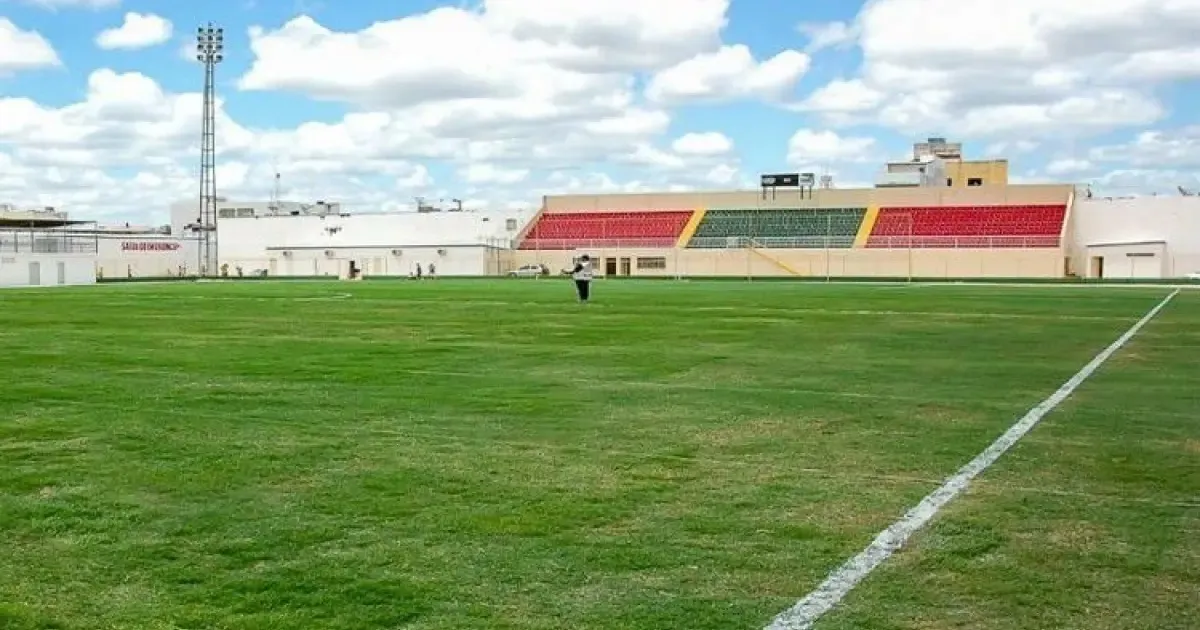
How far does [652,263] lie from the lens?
85.9 m

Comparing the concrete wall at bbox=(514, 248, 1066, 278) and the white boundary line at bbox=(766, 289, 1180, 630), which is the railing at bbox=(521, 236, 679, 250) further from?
the white boundary line at bbox=(766, 289, 1180, 630)

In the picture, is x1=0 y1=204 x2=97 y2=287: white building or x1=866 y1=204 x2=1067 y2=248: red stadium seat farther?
x1=866 y1=204 x2=1067 y2=248: red stadium seat

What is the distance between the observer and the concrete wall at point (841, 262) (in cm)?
7319

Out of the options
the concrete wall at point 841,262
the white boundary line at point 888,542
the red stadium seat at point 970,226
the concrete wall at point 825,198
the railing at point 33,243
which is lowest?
the white boundary line at point 888,542

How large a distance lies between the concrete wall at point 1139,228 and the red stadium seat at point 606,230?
92.2 ft

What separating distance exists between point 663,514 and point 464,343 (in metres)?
12.8

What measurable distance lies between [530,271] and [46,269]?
3404 centimetres

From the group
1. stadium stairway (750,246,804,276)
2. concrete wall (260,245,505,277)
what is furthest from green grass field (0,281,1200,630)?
concrete wall (260,245,505,277)

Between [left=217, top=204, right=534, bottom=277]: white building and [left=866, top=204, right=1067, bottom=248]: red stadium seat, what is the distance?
30.1m

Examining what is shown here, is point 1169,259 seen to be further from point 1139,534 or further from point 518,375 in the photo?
point 1139,534

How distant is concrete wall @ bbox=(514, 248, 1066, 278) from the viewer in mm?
73188

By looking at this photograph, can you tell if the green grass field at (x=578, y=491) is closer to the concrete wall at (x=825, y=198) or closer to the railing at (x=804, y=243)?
the railing at (x=804, y=243)

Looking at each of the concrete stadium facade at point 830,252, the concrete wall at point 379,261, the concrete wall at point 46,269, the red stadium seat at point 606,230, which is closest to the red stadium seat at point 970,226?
the concrete stadium facade at point 830,252

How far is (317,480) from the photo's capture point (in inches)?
300
